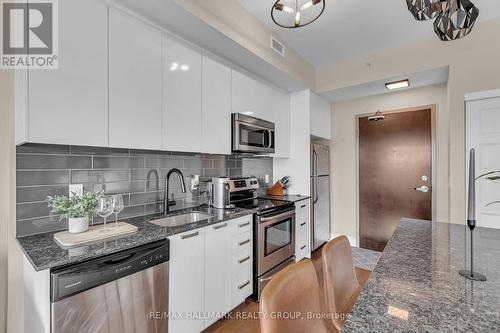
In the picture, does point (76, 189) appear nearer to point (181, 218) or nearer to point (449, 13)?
point (181, 218)

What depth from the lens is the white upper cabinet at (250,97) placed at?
8.04 ft

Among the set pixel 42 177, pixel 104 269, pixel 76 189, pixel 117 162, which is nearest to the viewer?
pixel 104 269

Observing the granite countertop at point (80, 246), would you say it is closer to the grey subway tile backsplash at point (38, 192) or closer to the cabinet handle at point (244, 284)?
the grey subway tile backsplash at point (38, 192)

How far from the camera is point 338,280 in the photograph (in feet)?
4.08

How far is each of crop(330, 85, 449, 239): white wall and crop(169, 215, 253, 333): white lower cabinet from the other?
2.28 meters

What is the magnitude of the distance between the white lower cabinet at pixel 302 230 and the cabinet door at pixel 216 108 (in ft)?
4.21

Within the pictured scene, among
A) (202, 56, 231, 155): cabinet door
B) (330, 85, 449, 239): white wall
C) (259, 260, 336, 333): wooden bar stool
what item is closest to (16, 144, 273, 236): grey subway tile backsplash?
(202, 56, 231, 155): cabinet door

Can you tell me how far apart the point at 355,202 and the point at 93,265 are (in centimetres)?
359

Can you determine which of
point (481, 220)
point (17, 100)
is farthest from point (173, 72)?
point (481, 220)

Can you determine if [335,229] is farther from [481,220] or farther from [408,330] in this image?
[408,330]

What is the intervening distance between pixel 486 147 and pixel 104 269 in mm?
3259

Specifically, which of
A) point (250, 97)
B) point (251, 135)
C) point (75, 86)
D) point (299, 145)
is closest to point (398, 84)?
point (299, 145)

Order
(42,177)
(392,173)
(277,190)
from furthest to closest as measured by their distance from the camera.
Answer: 1. (392,173)
2. (277,190)
3. (42,177)

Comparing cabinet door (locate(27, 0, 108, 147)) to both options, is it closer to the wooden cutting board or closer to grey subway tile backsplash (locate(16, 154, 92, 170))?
grey subway tile backsplash (locate(16, 154, 92, 170))
